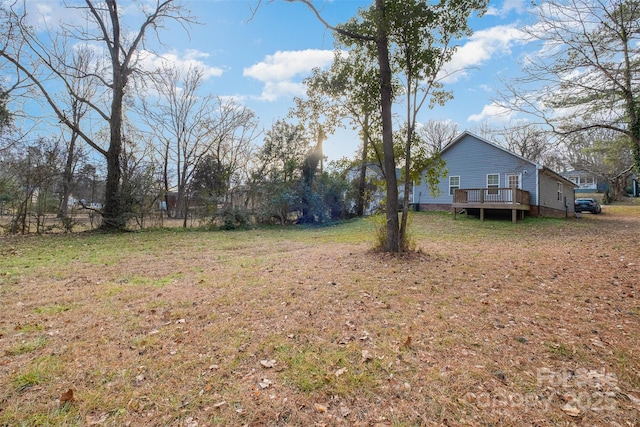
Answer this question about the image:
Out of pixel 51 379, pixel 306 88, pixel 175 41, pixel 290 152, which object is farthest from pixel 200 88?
pixel 51 379

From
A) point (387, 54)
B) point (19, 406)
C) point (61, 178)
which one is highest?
point (387, 54)

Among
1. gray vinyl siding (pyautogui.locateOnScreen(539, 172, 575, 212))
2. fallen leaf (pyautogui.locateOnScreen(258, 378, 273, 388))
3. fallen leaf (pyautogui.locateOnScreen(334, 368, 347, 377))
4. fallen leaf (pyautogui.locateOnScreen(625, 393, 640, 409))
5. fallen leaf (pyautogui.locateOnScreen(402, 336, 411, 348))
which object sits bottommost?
fallen leaf (pyautogui.locateOnScreen(625, 393, 640, 409))

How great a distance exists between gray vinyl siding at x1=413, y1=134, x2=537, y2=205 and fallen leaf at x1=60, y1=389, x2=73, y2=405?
19156mm

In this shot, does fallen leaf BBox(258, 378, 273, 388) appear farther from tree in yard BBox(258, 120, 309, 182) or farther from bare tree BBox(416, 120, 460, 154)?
bare tree BBox(416, 120, 460, 154)

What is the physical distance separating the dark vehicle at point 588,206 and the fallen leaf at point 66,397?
32.3m

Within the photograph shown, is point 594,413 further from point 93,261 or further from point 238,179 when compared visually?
point 238,179

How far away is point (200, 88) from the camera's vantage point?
790 inches

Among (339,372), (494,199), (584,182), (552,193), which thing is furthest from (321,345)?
(584,182)

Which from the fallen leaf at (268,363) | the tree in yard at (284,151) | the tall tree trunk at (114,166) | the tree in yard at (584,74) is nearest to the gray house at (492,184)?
the tree in yard at (584,74)

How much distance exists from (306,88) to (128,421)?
24.2 ft

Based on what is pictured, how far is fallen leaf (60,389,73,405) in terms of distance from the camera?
2.12m

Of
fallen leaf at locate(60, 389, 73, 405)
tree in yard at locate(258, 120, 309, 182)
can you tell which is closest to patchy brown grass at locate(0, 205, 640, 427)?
fallen leaf at locate(60, 389, 73, 405)

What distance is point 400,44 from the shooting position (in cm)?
700

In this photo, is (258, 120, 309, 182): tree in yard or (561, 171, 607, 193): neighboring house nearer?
(258, 120, 309, 182): tree in yard
